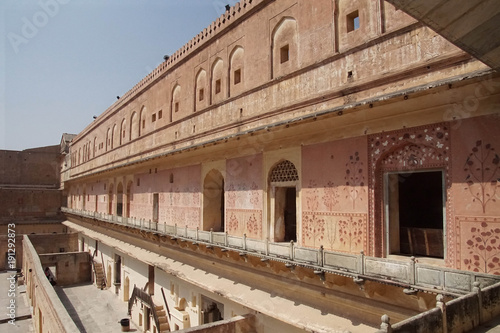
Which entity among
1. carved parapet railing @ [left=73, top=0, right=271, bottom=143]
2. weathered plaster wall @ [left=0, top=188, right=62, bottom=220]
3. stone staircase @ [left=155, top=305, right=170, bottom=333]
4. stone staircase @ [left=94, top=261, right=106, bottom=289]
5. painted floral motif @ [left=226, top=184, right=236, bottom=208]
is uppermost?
carved parapet railing @ [left=73, top=0, right=271, bottom=143]

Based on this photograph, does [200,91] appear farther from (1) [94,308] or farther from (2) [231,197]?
(1) [94,308]

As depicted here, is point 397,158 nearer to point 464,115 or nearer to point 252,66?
point 464,115

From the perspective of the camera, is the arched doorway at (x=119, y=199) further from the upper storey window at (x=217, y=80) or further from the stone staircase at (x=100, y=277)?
the upper storey window at (x=217, y=80)

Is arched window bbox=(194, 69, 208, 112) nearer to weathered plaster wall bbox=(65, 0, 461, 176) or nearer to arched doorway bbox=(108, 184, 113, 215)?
weathered plaster wall bbox=(65, 0, 461, 176)

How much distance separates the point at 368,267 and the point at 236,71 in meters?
7.10

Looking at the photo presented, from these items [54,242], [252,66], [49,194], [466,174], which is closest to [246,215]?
[252,66]

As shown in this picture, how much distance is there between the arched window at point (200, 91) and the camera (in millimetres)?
12681

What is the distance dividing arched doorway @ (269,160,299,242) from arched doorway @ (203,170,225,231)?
10.3 ft

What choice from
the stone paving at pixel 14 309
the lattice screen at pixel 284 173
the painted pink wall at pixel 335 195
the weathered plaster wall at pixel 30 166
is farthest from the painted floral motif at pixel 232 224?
the weathered plaster wall at pixel 30 166

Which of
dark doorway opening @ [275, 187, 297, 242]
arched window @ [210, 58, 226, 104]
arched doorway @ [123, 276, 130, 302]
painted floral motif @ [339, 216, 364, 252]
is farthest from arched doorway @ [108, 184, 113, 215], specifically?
painted floral motif @ [339, 216, 364, 252]

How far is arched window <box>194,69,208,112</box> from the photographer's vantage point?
41.6ft

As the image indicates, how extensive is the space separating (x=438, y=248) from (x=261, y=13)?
7106 millimetres

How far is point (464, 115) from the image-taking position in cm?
563

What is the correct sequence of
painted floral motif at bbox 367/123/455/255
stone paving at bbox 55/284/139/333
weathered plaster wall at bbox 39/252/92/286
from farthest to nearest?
weathered plaster wall at bbox 39/252/92/286 → stone paving at bbox 55/284/139/333 → painted floral motif at bbox 367/123/455/255
